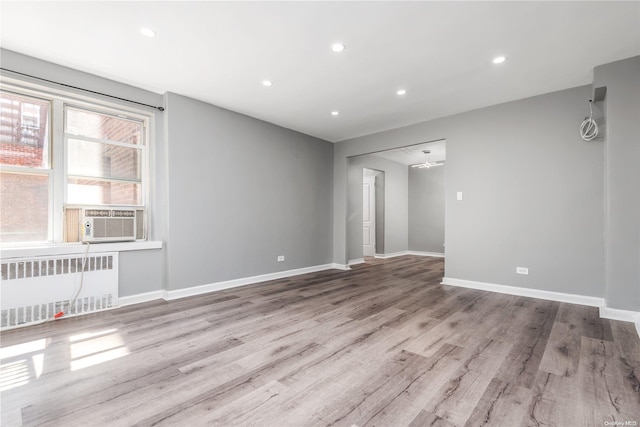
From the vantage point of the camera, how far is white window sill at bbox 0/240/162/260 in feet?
8.98

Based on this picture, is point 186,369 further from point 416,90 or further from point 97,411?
point 416,90

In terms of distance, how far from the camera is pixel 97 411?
61.1 inches

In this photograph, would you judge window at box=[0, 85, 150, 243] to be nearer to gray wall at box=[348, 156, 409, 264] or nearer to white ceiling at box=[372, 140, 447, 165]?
gray wall at box=[348, 156, 409, 264]

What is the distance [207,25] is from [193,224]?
241cm

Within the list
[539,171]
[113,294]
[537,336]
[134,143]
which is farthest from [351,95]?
[113,294]

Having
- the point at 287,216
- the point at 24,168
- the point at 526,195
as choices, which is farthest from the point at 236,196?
the point at 526,195

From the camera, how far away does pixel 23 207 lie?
2.97 metres

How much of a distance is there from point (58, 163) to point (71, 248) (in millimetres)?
944

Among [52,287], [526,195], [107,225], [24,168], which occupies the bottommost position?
[52,287]

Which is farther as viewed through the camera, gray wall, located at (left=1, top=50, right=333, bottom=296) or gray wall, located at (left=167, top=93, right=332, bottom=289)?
gray wall, located at (left=167, top=93, right=332, bottom=289)

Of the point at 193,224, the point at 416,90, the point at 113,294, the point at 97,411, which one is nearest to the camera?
the point at 97,411

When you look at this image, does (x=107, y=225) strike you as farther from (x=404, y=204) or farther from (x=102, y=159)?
(x=404, y=204)

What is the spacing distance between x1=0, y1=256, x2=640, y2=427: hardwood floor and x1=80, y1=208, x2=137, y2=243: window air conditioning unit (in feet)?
2.77

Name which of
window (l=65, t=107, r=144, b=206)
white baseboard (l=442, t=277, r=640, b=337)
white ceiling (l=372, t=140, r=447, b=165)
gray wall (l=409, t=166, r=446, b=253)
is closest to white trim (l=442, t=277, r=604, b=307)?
white baseboard (l=442, t=277, r=640, b=337)
